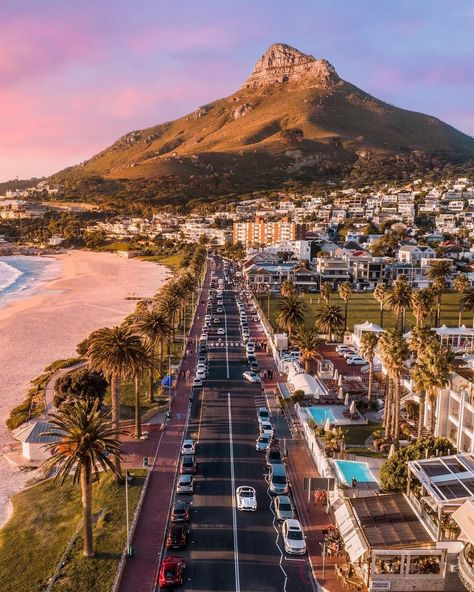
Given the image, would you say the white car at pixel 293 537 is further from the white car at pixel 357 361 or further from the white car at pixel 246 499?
the white car at pixel 357 361

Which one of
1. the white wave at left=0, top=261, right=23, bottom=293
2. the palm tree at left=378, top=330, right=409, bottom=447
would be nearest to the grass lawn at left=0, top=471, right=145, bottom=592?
the palm tree at left=378, top=330, right=409, bottom=447

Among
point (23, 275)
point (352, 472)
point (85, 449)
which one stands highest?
point (85, 449)

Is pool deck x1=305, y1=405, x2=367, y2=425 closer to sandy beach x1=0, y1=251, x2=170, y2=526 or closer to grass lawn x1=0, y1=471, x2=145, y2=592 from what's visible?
grass lawn x1=0, y1=471, x2=145, y2=592

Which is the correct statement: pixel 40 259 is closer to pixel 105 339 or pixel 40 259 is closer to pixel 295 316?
pixel 295 316

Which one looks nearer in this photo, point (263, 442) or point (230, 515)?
point (230, 515)

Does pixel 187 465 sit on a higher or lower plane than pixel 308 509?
higher

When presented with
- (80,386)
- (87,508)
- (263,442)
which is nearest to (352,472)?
(263,442)

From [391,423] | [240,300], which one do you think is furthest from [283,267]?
[391,423]

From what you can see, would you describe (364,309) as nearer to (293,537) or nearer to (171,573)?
(293,537)
